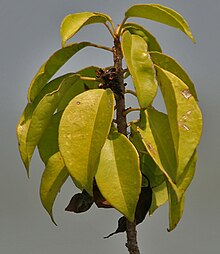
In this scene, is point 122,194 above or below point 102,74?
below

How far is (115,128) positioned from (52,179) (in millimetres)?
106

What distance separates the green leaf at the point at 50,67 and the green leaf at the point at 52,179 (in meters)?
0.10

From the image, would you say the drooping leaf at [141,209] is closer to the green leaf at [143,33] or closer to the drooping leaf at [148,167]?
→ the drooping leaf at [148,167]

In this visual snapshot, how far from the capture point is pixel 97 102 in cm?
75

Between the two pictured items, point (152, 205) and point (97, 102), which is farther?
point (152, 205)

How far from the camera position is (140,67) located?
766 mm

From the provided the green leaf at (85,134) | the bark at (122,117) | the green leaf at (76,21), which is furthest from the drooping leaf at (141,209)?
the green leaf at (76,21)

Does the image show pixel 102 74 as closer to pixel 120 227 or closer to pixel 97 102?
pixel 97 102

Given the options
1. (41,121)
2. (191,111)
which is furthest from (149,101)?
(41,121)

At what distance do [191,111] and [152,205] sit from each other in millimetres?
168

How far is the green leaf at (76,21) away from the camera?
0.78m

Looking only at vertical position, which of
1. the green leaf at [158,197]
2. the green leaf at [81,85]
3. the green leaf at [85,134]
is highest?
the green leaf at [81,85]

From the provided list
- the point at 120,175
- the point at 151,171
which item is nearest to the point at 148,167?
the point at 151,171

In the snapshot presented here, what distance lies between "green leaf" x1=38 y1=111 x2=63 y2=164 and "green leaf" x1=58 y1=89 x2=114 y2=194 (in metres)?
0.11
